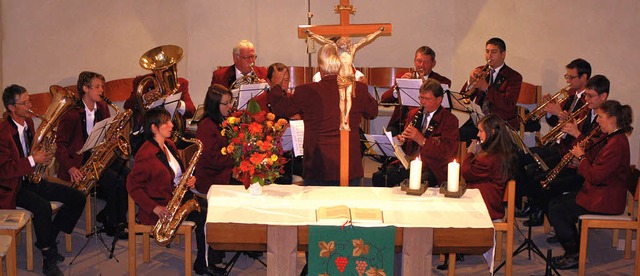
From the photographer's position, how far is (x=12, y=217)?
5484 mm

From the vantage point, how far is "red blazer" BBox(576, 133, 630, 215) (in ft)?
19.7

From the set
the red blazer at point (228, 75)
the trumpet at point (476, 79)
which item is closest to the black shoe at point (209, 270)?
the red blazer at point (228, 75)

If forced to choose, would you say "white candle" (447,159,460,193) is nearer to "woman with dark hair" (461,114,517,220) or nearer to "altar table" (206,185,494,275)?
"altar table" (206,185,494,275)

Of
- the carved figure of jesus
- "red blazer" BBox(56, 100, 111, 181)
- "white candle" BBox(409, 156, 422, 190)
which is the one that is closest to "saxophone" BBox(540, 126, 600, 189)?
"white candle" BBox(409, 156, 422, 190)

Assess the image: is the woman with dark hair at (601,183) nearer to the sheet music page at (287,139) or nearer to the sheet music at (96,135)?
the sheet music page at (287,139)

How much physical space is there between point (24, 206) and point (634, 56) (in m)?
6.12

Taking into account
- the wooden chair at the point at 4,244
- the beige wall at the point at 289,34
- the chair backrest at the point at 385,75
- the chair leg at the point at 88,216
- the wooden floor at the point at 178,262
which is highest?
the beige wall at the point at 289,34

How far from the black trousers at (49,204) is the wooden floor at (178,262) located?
0.29 metres

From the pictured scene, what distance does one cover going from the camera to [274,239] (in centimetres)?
445

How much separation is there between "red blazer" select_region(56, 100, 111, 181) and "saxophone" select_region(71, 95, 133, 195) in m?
0.23

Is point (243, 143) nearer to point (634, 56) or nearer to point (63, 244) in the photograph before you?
point (63, 244)

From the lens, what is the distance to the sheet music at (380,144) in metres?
6.18

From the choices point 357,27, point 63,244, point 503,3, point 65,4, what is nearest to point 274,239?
point 357,27

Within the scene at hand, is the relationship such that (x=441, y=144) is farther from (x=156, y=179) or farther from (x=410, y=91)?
(x=156, y=179)
